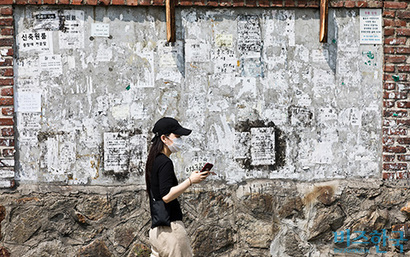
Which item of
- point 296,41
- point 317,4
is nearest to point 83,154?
point 296,41

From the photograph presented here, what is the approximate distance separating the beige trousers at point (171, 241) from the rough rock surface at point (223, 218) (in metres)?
1.46

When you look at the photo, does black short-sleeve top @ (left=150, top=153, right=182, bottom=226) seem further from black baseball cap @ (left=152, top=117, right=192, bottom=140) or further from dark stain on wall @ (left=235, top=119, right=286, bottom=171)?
dark stain on wall @ (left=235, top=119, right=286, bottom=171)

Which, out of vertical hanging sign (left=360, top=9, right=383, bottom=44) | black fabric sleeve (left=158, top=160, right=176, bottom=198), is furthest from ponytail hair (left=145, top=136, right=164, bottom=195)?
vertical hanging sign (left=360, top=9, right=383, bottom=44)

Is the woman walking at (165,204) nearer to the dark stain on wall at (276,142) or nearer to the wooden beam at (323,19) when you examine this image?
the dark stain on wall at (276,142)

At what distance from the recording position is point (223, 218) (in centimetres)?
566

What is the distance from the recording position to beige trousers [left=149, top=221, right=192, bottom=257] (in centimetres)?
407

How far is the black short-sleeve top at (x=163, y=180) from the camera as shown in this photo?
407 centimetres

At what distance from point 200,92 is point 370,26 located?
1970mm

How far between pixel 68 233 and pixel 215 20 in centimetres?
269

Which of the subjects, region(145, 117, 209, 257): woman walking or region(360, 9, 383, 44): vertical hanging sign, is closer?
region(145, 117, 209, 257): woman walking

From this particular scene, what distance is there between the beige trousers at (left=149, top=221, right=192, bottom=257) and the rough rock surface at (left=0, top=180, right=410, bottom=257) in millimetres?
1457

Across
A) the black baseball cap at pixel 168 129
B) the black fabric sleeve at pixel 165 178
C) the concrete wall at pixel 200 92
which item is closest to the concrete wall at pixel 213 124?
the concrete wall at pixel 200 92

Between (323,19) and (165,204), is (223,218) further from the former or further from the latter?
(323,19)

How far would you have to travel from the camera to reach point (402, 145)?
5.81 metres
